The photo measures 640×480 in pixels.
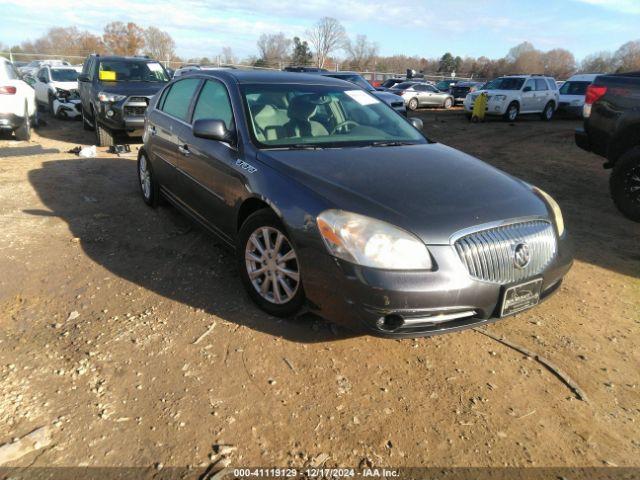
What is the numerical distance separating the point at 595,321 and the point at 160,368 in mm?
2916

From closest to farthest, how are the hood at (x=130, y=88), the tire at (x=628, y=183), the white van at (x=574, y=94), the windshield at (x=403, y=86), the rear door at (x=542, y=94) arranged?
the tire at (x=628, y=183)
the hood at (x=130, y=88)
the rear door at (x=542, y=94)
the white van at (x=574, y=94)
the windshield at (x=403, y=86)

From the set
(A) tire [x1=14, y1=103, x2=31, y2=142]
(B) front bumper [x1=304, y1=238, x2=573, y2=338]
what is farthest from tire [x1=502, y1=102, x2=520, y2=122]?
(B) front bumper [x1=304, y1=238, x2=573, y2=338]

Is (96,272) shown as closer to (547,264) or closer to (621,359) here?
(547,264)

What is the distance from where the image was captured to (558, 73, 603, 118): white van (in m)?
18.9

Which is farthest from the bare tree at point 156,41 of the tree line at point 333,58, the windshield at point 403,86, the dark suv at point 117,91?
the dark suv at point 117,91

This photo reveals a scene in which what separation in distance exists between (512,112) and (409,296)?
16721 mm

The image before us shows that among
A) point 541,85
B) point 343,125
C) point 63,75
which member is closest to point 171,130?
point 343,125

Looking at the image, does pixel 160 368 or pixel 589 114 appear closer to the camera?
pixel 160 368

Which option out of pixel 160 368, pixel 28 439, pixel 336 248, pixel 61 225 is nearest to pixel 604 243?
pixel 336 248

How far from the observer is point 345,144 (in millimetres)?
3561

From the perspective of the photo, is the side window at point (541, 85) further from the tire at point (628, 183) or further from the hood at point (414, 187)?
the hood at point (414, 187)

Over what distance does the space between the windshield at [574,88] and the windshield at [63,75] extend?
18.4m

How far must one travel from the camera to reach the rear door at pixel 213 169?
345 cm

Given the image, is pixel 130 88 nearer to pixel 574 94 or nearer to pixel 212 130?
pixel 212 130
